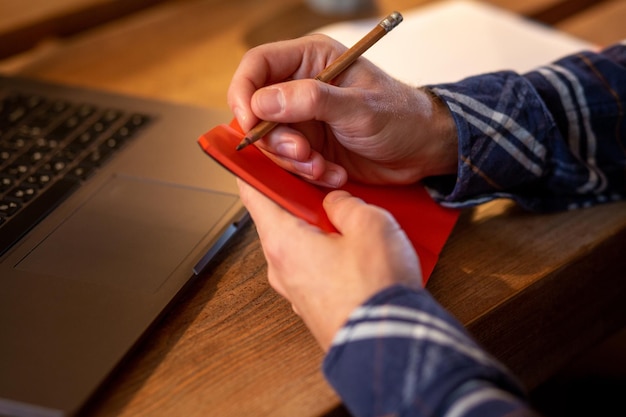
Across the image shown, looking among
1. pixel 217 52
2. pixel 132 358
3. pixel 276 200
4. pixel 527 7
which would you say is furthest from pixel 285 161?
pixel 527 7

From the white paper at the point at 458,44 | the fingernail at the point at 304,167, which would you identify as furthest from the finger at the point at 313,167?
the white paper at the point at 458,44

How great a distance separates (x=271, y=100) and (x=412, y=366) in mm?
214

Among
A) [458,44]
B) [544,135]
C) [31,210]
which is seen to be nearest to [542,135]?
[544,135]

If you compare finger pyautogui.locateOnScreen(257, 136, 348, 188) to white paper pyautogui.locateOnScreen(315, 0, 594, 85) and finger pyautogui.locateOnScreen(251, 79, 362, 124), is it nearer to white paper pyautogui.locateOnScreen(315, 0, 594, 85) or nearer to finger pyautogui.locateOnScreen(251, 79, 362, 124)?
finger pyautogui.locateOnScreen(251, 79, 362, 124)

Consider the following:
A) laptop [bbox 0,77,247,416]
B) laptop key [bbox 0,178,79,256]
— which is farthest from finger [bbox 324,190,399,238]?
laptop key [bbox 0,178,79,256]

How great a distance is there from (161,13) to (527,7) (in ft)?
1.93

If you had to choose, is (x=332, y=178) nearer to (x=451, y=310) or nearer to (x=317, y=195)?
(x=317, y=195)

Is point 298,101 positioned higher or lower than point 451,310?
higher

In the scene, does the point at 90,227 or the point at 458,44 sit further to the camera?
the point at 458,44

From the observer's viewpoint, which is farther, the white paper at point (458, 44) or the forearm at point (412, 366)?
the white paper at point (458, 44)

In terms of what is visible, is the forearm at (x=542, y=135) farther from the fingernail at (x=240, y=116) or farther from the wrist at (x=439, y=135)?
the fingernail at (x=240, y=116)

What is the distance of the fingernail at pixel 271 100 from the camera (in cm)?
50

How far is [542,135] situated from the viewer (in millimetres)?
627

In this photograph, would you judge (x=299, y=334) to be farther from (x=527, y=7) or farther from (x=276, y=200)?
(x=527, y=7)
